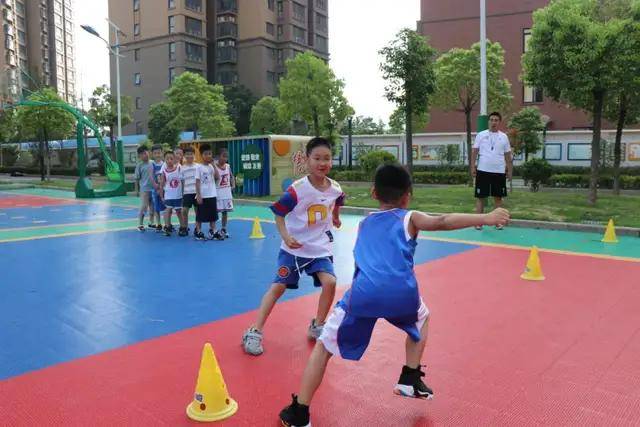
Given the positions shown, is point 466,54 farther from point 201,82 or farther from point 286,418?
point 286,418

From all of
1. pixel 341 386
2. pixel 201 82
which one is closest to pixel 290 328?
pixel 341 386

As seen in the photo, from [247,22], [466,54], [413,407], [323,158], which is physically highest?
[247,22]

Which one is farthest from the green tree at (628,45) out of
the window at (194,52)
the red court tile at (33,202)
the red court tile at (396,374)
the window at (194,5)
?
the window at (194,5)

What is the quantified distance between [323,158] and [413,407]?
5.55 ft

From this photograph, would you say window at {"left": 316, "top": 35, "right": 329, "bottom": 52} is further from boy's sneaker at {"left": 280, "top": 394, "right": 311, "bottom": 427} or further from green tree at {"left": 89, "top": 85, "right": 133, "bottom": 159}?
boy's sneaker at {"left": 280, "top": 394, "right": 311, "bottom": 427}

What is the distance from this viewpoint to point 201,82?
35.4 m

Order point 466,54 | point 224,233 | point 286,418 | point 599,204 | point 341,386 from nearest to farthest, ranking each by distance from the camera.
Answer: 1. point 286,418
2. point 341,386
3. point 224,233
4. point 599,204
5. point 466,54

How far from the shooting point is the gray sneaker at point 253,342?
397 centimetres

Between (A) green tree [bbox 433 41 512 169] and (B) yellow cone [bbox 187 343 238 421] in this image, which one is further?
(A) green tree [bbox 433 41 512 169]

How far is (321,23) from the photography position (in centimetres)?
6956

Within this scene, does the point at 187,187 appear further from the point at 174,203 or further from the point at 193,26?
the point at 193,26

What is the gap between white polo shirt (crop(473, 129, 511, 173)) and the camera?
9.75 metres

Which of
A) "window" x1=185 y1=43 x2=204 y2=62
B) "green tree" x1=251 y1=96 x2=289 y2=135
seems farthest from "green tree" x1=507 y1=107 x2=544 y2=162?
"window" x1=185 y1=43 x2=204 y2=62

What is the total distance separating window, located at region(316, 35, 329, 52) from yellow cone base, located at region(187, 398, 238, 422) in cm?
6886
